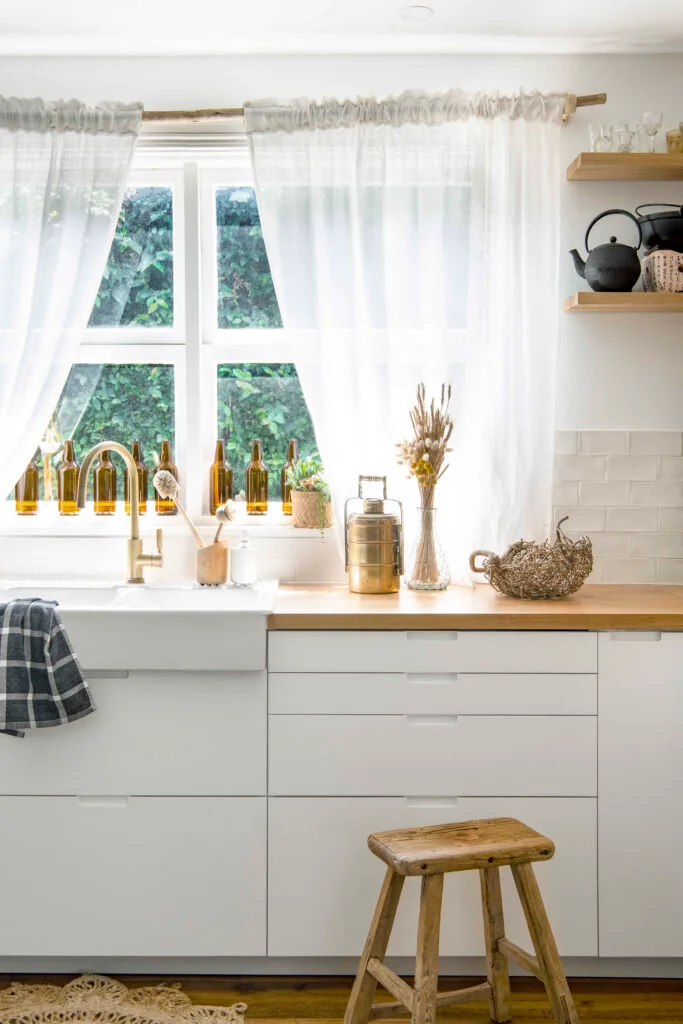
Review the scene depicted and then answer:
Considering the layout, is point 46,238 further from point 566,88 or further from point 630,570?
point 630,570

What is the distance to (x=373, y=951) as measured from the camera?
85.0 inches

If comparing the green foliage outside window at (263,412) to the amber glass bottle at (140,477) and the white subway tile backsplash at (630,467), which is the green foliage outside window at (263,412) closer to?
the amber glass bottle at (140,477)

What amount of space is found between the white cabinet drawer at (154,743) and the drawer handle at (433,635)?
0.40m

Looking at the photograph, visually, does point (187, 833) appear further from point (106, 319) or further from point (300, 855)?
point (106, 319)

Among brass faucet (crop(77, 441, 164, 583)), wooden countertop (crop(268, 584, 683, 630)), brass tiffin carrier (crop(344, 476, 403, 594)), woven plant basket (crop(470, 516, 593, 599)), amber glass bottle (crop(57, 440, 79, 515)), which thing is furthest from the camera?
amber glass bottle (crop(57, 440, 79, 515))

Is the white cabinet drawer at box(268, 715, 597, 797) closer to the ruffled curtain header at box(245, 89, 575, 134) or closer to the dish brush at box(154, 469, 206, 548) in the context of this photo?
the dish brush at box(154, 469, 206, 548)

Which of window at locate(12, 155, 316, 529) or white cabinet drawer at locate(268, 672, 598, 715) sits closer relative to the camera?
white cabinet drawer at locate(268, 672, 598, 715)

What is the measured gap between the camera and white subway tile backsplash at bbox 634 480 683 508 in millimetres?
3082

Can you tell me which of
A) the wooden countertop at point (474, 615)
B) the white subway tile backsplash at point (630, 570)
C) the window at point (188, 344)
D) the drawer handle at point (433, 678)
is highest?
the window at point (188, 344)

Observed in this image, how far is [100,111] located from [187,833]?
217 cm

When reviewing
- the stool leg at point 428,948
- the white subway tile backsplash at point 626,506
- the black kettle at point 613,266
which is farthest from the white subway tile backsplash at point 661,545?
the stool leg at point 428,948

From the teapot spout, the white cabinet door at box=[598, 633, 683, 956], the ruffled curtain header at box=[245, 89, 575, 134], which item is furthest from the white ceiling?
the white cabinet door at box=[598, 633, 683, 956]

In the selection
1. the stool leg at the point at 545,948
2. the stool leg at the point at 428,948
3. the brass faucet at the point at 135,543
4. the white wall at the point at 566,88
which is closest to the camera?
the stool leg at the point at 428,948

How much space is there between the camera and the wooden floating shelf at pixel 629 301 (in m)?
2.82
